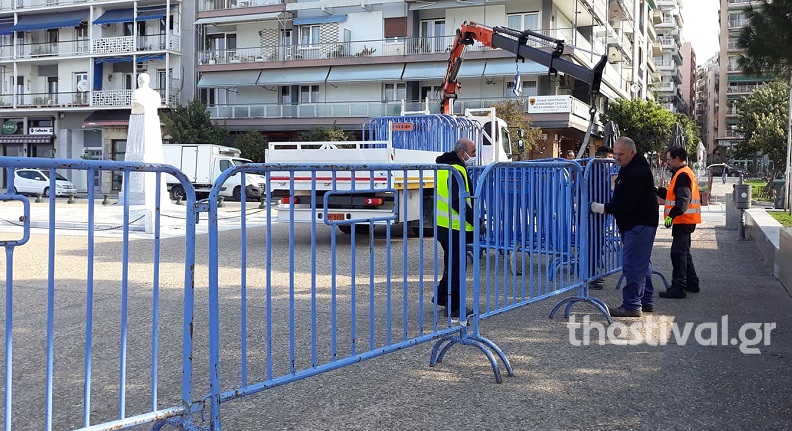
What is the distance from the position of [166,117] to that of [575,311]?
36.9 metres

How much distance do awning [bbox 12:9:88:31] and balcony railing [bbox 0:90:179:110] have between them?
385 cm

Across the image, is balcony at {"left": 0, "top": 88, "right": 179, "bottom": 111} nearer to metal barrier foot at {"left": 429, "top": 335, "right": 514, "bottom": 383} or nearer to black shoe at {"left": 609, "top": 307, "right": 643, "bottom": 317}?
black shoe at {"left": 609, "top": 307, "right": 643, "bottom": 317}

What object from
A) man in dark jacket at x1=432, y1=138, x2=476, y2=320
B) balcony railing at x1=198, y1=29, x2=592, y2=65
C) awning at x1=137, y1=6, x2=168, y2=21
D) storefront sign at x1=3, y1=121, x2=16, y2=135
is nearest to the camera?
man in dark jacket at x1=432, y1=138, x2=476, y2=320

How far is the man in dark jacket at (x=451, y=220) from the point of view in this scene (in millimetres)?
5727

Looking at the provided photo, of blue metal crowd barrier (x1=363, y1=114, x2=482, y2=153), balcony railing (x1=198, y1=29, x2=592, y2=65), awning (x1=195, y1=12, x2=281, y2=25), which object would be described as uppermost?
awning (x1=195, y1=12, x2=281, y2=25)

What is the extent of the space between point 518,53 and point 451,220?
41.0 feet

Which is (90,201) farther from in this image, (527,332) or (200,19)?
(200,19)

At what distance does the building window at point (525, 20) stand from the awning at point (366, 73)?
5.84 metres

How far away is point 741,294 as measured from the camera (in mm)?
8734

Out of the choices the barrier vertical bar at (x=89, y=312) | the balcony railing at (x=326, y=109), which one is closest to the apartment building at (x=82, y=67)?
the balcony railing at (x=326, y=109)

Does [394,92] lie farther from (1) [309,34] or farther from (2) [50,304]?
(2) [50,304]

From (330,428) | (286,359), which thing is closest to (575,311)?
(286,359)

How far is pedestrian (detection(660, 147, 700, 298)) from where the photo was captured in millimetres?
8422

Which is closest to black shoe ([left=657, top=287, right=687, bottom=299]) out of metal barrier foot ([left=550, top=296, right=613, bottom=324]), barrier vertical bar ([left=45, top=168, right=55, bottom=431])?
metal barrier foot ([left=550, top=296, right=613, bottom=324])
